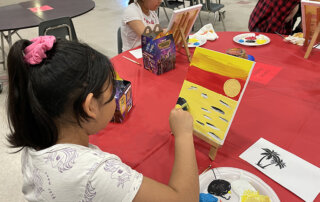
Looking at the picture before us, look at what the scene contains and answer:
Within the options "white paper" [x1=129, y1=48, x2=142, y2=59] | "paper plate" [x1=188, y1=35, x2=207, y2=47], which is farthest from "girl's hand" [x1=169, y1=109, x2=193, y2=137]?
→ "paper plate" [x1=188, y1=35, x2=207, y2=47]

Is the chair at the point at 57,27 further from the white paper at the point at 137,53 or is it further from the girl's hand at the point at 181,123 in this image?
the girl's hand at the point at 181,123

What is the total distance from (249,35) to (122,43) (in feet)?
3.33

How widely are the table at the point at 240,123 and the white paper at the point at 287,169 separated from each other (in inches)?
0.8

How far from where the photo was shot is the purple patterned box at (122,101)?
1035 millimetres

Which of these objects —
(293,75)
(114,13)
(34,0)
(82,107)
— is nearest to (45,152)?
(82,107)

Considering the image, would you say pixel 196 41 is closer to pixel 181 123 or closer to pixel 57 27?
pixel 181 123

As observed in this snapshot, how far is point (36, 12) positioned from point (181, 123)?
2.73m

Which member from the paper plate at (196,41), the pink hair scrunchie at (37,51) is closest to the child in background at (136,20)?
the paper plate at (196,41)

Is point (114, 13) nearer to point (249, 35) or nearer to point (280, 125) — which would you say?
point (249, 35)

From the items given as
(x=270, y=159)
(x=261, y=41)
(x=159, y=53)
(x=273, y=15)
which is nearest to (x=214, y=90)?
(x=270, y=159)

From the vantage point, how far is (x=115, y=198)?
613mm

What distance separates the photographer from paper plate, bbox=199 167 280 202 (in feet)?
2.42

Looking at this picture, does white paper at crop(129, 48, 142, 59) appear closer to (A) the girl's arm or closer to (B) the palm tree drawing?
(A) the girl's arm

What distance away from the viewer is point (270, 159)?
858mm
